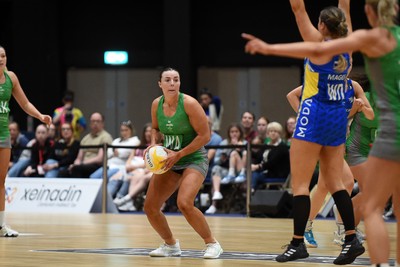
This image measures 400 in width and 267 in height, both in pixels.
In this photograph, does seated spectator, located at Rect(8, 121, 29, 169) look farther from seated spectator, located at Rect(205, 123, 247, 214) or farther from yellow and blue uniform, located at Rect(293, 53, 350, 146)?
yellow and blue uniform, located at Rect(293, 53, 350, 146)

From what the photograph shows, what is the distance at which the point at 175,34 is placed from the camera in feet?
71.4

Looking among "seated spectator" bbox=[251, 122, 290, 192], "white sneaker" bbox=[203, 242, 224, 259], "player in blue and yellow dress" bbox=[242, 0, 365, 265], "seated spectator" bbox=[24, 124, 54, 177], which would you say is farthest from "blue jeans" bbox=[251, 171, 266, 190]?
"player in blue and yellow dress" bbox=[242, 0, 365, 265]

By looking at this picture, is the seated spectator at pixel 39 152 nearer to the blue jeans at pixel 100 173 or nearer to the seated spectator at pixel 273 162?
the blue jeans at pixel 100 173

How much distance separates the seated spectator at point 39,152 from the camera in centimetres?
1728

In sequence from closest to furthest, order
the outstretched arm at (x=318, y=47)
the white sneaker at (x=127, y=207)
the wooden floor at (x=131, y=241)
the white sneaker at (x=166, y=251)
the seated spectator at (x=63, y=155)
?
1. the outstretched arm at (x=318, y=47)
2. the wooden floor at (x=131, y=241)
3. the white sneaker at (x=166, y=251)
4. the white sneaker at (x=127, y=207)
5. the seated spectator at (x=63, y=155)

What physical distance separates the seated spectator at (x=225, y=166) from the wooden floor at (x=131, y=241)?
3.09ft

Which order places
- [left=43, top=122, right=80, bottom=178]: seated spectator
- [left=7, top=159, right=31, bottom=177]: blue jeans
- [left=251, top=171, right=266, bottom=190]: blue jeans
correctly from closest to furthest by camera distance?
1. [left=251, top=171, right=266, bottom=190]: blue jeans
2. [left=43, top=122, right=80, bottom=178]: seated spectator
3. [left=7, top=159, right=31, bottom=177]: blue jeans

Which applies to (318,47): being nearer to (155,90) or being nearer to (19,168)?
(19,168)

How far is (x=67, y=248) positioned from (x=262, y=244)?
2031mm

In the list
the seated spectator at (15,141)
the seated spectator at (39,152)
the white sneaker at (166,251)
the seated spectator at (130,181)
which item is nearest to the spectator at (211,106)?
the seated spectator at (130,181)

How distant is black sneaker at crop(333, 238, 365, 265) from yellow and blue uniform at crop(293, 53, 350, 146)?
2.59ft

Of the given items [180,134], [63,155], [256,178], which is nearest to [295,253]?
[180,134]

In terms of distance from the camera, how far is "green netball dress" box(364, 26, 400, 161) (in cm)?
543

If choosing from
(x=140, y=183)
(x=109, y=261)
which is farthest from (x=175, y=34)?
(x=109, y=261)
